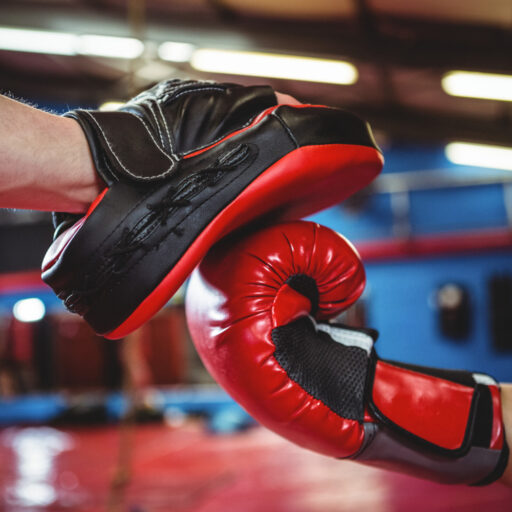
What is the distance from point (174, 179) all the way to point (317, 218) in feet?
21.3

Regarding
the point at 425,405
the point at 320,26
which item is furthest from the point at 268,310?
the point at 320,26

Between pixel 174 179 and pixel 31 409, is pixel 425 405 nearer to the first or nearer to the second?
pixel 174 179

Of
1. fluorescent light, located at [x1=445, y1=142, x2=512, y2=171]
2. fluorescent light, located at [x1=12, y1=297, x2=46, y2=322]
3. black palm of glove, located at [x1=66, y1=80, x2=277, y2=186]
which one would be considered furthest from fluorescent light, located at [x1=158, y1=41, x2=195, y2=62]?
black palm of glove, located at [x1=66, y1=80, x2=277, y2=186]

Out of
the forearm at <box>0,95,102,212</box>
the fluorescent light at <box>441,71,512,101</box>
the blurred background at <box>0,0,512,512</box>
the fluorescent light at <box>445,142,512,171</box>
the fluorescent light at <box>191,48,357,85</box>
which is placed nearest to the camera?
the forearm at <box>0,95,102,212</box>

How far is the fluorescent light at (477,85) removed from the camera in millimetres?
4847

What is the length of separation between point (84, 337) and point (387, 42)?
465 centimetres

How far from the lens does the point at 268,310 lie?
2.19ft

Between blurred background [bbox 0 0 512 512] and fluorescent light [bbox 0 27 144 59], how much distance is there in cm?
3

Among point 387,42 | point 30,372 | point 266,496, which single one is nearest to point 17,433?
point 30,372

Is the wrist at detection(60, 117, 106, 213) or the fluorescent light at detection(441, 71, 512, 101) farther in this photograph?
the fluorescent light at detection(441, 71, 512, 101)

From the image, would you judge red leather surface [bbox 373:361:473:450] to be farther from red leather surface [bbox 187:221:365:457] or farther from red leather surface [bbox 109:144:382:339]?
red leather surface [bbox 109:144:382:339]

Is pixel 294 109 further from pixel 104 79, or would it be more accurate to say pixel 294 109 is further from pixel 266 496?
pixel 104 79

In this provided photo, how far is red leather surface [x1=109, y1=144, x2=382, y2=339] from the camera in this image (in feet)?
1.94

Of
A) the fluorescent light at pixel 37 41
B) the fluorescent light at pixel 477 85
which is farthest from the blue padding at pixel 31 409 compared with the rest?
the fluorescent light at pixel 477 85
